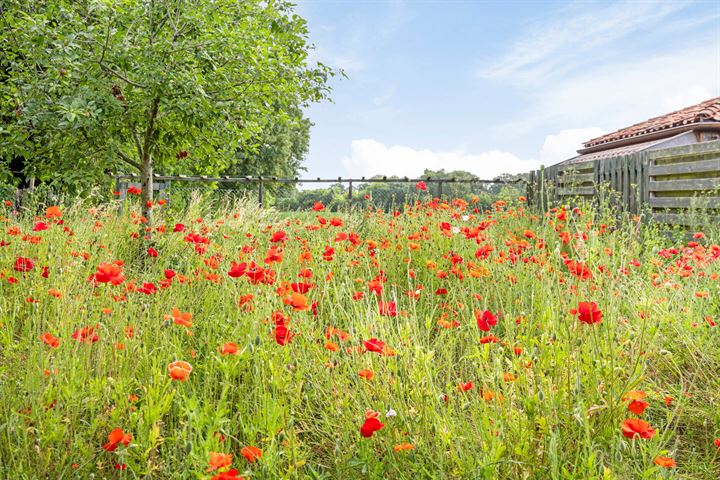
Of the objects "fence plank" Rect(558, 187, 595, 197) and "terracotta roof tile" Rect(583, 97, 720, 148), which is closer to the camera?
"fence plank" Rect(558, 187, 595, 197)

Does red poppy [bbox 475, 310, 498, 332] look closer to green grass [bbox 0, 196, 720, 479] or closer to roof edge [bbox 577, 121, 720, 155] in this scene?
green grass [bbox 0, 196, 720, 479]

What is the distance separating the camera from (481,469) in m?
1.51

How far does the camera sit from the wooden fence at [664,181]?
7.09m

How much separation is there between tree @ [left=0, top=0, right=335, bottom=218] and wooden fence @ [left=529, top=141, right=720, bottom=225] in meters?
3.76

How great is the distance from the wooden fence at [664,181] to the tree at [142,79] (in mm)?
3761

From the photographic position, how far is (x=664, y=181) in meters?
8.09

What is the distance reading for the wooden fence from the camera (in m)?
7.09

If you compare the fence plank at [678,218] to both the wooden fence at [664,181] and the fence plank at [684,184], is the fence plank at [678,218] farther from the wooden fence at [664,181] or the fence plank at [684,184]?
the fence plank at [684,184]

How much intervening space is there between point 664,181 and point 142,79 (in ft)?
24.8

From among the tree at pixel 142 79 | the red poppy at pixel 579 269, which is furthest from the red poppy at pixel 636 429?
the tree at pixel 142 79

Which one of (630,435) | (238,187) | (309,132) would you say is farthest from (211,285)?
(309,132)

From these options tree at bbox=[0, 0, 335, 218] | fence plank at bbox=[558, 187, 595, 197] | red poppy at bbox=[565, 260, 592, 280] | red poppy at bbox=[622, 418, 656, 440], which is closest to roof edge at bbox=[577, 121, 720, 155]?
fence plank at bbox=[558, 187, 595, 197]

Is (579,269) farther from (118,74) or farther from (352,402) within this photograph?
(118,74)

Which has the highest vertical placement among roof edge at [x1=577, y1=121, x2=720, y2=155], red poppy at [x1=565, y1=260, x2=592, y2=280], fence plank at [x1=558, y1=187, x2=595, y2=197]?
roof edge at [x1=577, y1=121, x2=720, y2=155]
